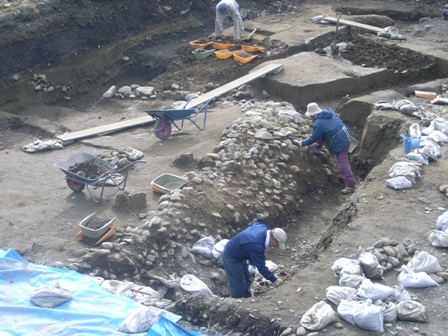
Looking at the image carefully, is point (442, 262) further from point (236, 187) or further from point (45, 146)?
point (45, 146)

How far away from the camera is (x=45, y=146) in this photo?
10.7 m

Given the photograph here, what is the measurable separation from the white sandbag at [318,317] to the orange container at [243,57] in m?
8.29

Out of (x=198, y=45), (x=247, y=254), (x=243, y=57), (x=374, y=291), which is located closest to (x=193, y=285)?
(x=247, y=254)

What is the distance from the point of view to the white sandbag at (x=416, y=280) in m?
6.25

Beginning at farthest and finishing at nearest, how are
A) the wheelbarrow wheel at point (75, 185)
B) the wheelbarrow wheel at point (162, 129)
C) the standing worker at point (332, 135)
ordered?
the wheelbarrow wheel at point (162, 129) < the standing worker at point (332, 135) < the wheelbarrow wheel at point (75, 185)

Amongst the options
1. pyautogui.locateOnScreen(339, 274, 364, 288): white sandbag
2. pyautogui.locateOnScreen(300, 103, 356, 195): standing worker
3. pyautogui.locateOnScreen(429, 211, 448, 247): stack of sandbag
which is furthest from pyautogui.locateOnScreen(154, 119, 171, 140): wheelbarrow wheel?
pyautogui.locateOnScreen(339, 274, 364, 288): white sandbag

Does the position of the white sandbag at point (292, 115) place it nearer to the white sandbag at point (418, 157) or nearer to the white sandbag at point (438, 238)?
the white sandbag at point (418, 157)

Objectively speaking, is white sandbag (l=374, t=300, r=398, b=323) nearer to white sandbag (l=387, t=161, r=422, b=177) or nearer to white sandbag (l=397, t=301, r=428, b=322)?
white sandbag (l=397, t=301, r=428, b=322)

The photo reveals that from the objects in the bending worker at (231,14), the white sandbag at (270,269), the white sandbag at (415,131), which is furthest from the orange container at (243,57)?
the white sandbag at (270,269)

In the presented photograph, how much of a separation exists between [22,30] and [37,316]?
325 inches

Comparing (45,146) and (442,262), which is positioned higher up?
(442,262)

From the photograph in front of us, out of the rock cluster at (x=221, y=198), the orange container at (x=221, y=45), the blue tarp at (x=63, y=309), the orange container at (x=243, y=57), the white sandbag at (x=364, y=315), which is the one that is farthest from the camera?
the orange container at (x=221, y=45)

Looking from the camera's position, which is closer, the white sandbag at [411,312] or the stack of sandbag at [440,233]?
the white sandbag at [411,312]

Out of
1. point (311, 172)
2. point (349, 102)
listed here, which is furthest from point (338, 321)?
point (349, 102)
